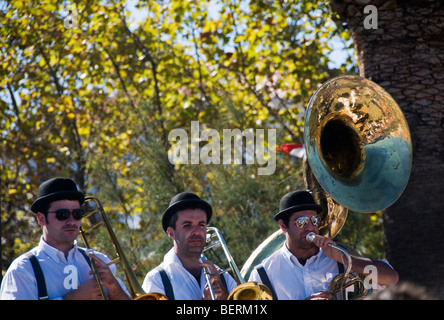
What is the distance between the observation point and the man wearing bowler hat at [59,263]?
3.62 meters

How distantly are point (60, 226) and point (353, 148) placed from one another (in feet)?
7.15

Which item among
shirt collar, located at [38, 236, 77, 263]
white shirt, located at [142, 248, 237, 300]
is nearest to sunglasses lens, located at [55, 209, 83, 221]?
shirt collar, located at [38, 236, 77, 263]

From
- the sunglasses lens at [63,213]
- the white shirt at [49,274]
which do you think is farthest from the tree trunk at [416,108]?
the sunglasses lens at [63,213]

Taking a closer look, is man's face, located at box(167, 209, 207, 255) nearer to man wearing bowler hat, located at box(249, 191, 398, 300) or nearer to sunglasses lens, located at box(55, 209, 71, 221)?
man wearing bowler hat, located at box(249, 191, 398, 300)

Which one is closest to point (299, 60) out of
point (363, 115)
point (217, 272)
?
point (363, 115)

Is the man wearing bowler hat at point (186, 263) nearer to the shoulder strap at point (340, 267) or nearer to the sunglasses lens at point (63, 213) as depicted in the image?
the sunglasses lens at point (63, 213)

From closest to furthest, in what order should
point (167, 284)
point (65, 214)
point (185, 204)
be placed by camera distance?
1. point (65, 214)
2. point (167, 284)
3. point (185, 204)

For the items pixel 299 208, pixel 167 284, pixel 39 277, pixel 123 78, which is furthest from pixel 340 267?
pixel 123 78

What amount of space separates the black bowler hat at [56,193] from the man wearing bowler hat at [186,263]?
0.60m

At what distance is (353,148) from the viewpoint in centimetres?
493

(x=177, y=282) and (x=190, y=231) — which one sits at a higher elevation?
(x=190, y=231)

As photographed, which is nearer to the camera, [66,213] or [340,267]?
[66,213]

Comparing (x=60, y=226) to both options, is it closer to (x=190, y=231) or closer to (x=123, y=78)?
(x=190, y=231)
